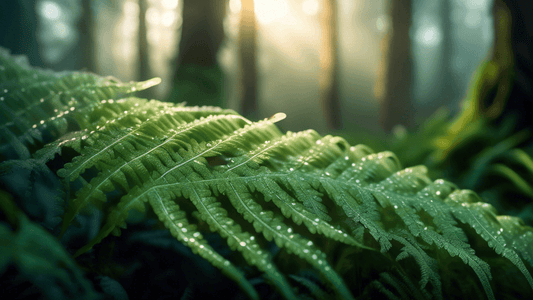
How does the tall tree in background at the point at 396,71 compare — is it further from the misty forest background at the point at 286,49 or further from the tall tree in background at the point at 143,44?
the tall tree in background at the point at 143,44

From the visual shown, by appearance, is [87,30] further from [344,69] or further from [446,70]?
[446,70]

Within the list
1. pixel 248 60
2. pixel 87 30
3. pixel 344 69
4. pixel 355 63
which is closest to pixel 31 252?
pixel 248 60

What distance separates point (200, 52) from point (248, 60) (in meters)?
3.92

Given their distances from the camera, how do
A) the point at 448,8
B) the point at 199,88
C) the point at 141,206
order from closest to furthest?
the point at 141,206, the point at 199,88, the point at 448,8

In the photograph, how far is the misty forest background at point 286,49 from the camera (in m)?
5.51

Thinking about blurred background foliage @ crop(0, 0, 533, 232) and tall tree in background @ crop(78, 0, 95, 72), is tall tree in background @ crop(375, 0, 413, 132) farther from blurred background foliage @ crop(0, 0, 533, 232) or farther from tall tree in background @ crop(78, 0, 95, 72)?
tall tree in background @ crop(78, 0, 95, 72)

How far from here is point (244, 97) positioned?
363 inches

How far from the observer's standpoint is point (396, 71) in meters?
8.31

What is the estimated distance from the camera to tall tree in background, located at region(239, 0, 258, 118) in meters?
8.96

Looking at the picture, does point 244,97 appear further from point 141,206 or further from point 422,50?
point 422,50

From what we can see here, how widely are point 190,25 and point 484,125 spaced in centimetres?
434

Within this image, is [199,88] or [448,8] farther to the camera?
[448,8]

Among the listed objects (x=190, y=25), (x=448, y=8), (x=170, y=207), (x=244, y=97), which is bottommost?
(x=244, y=97)

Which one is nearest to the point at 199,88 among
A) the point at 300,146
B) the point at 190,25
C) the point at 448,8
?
the point at 190,25
